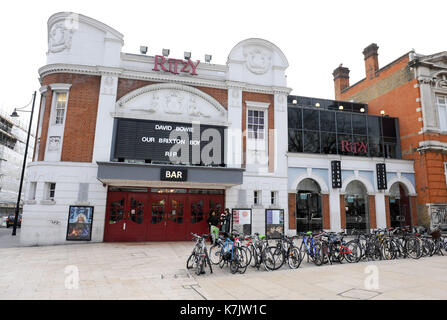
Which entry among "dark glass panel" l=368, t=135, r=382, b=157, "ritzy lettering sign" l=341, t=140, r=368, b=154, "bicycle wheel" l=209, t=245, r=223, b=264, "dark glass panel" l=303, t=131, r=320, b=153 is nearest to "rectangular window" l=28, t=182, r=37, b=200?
"bicycle wheel" l=209, t=245, r=223, b=264

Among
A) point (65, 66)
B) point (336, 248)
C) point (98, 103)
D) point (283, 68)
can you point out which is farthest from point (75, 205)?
point (283, 68)

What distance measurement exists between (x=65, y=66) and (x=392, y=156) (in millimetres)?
23156

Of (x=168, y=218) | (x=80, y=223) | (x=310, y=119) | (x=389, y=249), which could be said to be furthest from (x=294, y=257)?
(x=310, y=119)

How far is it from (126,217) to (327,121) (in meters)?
14.8

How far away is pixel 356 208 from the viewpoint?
18.3m

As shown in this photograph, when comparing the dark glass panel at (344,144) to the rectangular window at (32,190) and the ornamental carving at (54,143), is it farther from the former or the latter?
the rectangular window at (32,190)

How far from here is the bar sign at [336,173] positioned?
695 inches

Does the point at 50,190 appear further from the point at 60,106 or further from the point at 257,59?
the point at 257,59

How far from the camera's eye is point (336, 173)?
17.8 m

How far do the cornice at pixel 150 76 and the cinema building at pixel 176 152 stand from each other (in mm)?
64

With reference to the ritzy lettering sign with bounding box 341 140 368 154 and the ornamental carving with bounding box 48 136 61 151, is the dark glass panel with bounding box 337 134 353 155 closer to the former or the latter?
the ritzy lettering sign with bounding box 341 140 368 154

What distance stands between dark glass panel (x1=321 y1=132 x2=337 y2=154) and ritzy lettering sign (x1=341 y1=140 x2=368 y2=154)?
61 centimetres

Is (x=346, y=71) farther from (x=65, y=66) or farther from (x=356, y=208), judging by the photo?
(x=65, y=66)

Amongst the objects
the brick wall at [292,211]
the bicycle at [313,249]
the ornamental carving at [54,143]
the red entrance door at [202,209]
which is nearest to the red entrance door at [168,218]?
the red entrance door at [202,209]
